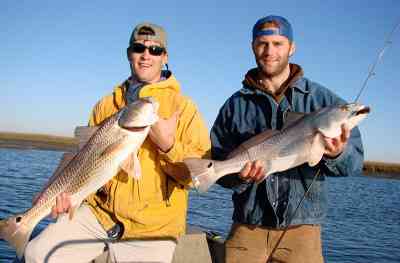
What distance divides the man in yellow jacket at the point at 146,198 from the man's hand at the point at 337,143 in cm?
153

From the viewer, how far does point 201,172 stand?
15.8ft

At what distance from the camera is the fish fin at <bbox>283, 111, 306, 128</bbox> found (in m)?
4.66

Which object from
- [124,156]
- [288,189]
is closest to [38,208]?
[124,156]

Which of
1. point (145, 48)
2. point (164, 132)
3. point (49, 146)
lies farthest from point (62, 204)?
point (49, 146)

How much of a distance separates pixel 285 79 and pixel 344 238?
1326 centimetres

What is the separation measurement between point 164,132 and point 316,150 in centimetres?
168

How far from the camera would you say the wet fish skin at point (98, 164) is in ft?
15.2

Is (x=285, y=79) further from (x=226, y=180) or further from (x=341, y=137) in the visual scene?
(x=226, y=180)

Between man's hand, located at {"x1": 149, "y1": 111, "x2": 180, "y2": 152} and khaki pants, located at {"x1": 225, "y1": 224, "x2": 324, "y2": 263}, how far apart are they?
4.19 ft

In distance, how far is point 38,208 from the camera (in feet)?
15.6

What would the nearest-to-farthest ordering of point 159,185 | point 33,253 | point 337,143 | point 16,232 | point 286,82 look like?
point 337,143, point 16,232, point 33,253, point 286,82, point 159,185

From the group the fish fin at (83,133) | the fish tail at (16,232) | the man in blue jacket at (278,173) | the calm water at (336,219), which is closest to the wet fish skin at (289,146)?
the man in blue jacket at (278,173)

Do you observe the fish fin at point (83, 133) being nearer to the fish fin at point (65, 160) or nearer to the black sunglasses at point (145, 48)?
the fish fin at point (65, 160)

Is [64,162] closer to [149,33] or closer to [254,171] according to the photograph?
[149,33]
